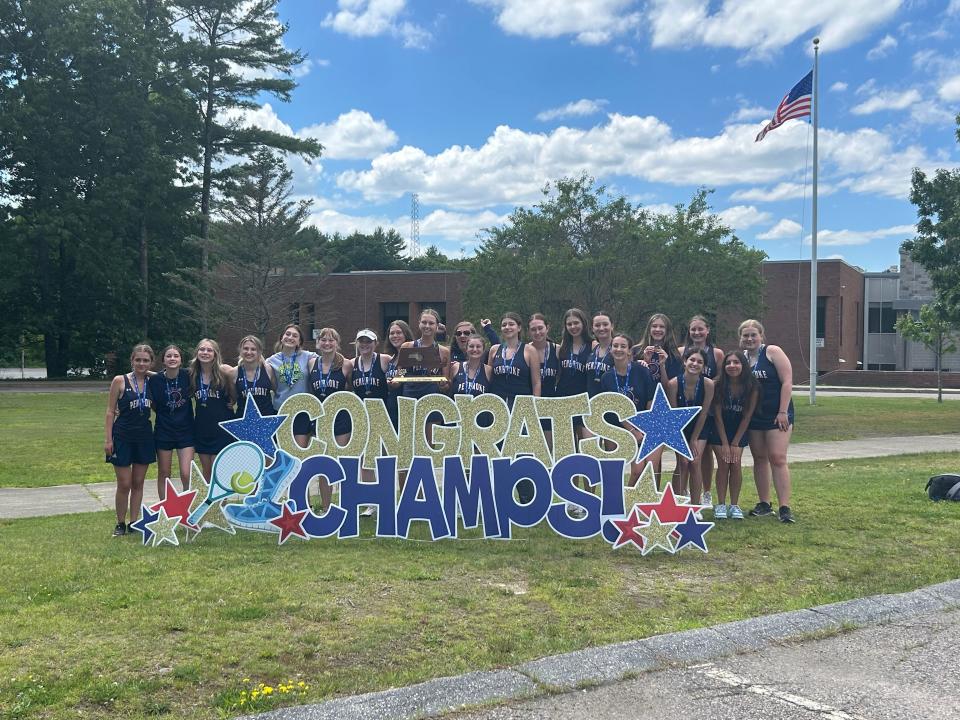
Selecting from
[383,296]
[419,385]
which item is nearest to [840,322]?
[383,296]

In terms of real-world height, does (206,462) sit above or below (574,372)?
below

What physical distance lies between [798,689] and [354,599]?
2447 millimetres

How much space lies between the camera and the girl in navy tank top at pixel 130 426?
6598 millimetres

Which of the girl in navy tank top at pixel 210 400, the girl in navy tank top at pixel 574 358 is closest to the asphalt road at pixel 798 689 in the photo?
the girl in navy tank top at pixel 574 358

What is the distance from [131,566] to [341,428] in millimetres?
2091

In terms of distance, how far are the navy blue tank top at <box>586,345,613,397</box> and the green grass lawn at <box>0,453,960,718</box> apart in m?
1.33

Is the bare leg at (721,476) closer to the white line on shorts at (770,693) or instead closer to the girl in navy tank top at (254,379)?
the white line on shorts at (770,693)

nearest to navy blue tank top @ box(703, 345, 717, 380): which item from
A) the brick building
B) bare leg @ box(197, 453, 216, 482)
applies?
bare leg @ box(197, 453, 216, 482)

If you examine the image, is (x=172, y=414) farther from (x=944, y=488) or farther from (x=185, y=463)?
(x=944, y=488)

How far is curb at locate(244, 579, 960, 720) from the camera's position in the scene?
11.1 ft

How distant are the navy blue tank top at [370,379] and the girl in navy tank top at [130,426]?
171 centimetres

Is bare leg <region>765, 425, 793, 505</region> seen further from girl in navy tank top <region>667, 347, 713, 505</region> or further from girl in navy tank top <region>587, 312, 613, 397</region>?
girl in navy tank top <region>587, 312, 613, 397</region>

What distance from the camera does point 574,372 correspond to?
7.26m

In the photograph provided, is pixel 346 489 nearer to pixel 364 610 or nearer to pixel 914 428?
pixel 364 610
